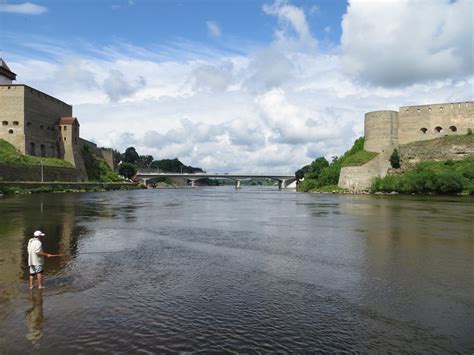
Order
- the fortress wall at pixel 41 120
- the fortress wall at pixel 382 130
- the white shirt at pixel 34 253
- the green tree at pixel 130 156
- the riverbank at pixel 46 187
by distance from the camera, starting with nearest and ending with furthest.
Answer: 1. the white shirt at pixel 34 253
2. the riverbank at pixel 46 187
3. the fortress wall at pixel 382 130
4. the fortress wall at pixel 41 120
5. the green tree at pixel 130 156

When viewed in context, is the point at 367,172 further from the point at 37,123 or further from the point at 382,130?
the point at 37,123

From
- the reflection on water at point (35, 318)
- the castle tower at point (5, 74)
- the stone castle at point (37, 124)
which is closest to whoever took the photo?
the reflection on water at point (35, 318)

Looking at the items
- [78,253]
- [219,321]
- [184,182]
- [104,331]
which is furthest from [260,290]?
[184,182]

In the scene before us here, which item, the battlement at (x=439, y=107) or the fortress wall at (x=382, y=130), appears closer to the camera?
the battlement at (x=439, y=107)

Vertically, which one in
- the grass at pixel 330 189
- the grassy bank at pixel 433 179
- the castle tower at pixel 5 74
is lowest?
the grass at pixel 330 189

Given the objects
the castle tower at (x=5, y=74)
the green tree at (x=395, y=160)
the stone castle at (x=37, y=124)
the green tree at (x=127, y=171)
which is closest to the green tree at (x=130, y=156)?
the green tree at (x=127, y=171)

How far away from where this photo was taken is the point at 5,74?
7569cm

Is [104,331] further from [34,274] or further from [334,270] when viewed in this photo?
[334,270]

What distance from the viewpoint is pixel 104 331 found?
19.9 feet

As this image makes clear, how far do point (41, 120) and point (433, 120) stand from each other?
6866 centimetres

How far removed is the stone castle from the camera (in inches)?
2682

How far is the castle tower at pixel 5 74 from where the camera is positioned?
74.8 metres

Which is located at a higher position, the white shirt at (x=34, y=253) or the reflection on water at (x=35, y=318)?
the white shirt at (x=34, y=253)

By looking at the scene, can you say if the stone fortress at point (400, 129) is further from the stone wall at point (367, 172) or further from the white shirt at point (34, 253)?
the white shirt at point (34, 253)
